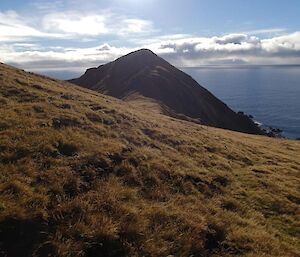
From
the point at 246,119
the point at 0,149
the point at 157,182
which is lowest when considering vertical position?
the point at 246,119

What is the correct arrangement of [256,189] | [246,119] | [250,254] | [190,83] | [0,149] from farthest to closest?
[190,83] < [246,119] < [256,189] < [0,149] < [250,254]

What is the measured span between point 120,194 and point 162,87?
121 meters

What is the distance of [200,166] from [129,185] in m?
7.94

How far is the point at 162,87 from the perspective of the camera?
135 metres

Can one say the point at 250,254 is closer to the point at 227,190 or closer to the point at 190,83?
the point at 227,190

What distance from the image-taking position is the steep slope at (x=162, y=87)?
12638 centimetres

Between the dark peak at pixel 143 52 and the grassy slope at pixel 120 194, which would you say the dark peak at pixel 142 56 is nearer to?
the dark peak at pixel 143 52

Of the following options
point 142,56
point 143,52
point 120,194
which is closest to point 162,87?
point 142,56

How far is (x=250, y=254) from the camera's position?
1380cm

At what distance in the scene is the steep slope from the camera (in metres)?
126

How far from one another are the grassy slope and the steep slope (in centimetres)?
9082

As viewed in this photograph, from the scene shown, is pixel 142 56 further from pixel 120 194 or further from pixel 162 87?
pixel 120 194

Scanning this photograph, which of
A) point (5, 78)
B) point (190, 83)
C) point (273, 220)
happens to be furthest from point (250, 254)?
point (190, 83)

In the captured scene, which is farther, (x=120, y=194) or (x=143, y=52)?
(x=143, y=52)
